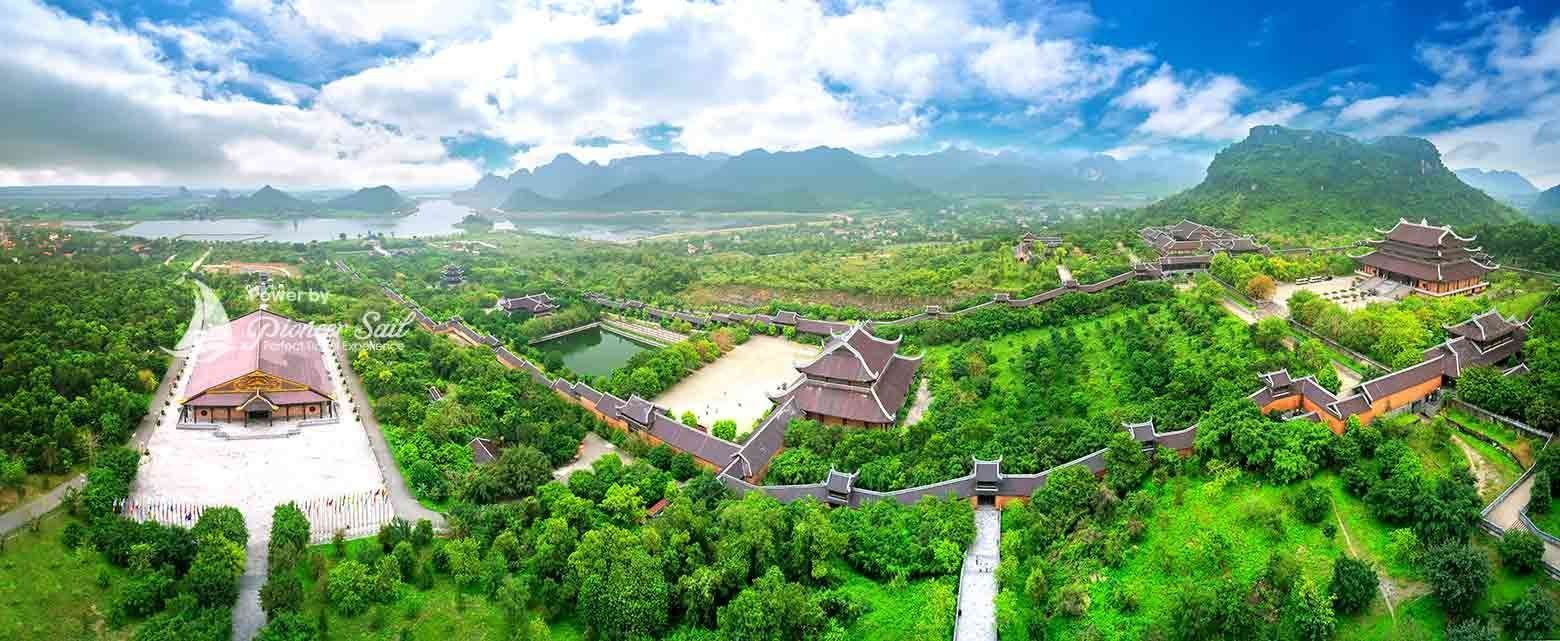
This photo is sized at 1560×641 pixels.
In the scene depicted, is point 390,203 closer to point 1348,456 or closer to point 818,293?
point 818,293

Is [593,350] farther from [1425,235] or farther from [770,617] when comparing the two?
[1425,235]

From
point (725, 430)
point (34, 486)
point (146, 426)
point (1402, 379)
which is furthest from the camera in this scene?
point (725, 430)

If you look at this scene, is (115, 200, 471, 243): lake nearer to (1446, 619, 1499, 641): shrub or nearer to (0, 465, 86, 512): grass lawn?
(0, 465, 86, 512): grass lawn

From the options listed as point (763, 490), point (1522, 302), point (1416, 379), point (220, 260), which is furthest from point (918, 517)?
point (220, 260)

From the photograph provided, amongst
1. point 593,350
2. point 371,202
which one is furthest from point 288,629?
point 371,202

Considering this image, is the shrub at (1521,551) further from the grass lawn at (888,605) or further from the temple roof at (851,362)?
the temple roof at (851,362)

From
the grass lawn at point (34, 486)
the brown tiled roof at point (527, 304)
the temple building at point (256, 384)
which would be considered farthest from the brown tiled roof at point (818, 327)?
the grass lawn at point (34, 486)
